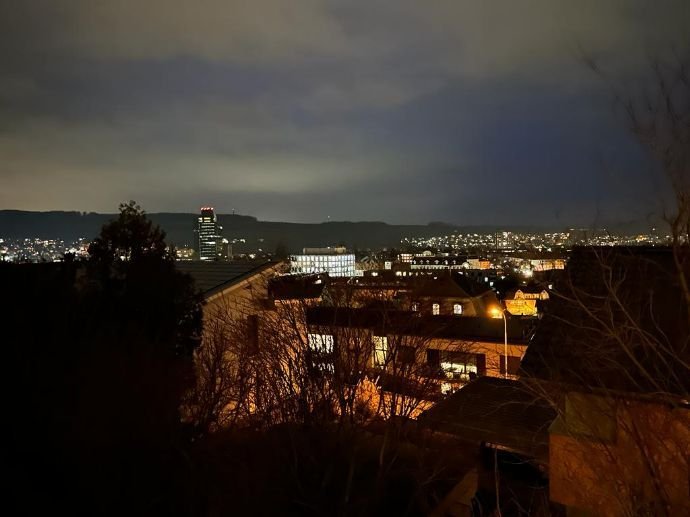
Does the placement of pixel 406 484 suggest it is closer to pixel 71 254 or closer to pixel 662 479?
pixel 662 479

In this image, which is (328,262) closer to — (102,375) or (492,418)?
(492,418)

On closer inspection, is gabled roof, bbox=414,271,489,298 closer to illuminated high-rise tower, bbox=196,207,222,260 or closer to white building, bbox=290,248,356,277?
white building, bbox=290,248,356,277

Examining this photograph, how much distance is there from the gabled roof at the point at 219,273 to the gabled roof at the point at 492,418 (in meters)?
6.43

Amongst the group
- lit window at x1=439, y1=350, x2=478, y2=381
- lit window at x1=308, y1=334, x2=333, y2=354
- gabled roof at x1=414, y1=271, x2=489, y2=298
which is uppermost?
lit window at x1=308, y1=334, x2=333, y2=354

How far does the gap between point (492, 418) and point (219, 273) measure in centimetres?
857

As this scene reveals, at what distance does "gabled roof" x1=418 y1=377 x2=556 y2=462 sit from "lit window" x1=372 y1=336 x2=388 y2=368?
140 centimetres

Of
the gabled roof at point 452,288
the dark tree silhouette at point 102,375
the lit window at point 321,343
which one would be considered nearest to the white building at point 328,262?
the gabled roof at point 452,288

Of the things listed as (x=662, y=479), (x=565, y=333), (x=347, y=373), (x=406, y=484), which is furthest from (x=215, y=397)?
(x=662, y=479)

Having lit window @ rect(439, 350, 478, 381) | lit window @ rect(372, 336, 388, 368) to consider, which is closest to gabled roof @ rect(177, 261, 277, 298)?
lit window @ rect(372, 336, 388, 368)

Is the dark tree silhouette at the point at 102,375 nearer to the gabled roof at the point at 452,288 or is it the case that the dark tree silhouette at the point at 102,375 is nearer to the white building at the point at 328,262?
the gabled roof at the point at 452,288

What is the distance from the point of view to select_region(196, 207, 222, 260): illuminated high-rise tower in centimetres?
10706

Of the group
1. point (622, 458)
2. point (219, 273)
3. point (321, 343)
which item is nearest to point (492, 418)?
point (321, 343)

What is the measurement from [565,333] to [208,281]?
10270 mm

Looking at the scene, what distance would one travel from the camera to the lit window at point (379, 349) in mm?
8922
